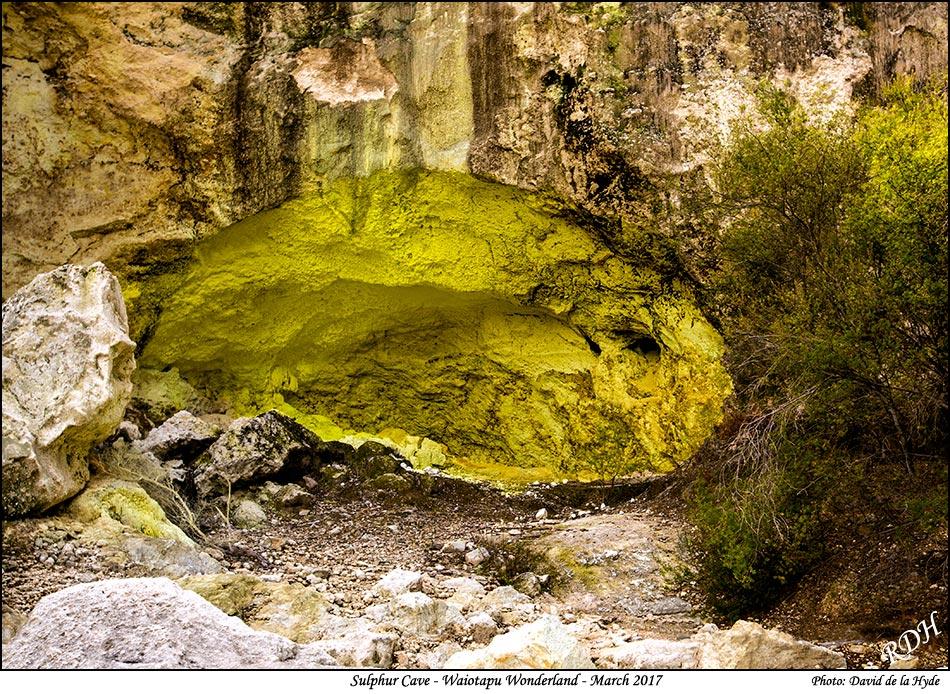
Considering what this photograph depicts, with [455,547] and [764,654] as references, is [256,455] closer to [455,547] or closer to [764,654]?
[455,547]

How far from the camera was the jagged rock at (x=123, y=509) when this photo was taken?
7.07 m

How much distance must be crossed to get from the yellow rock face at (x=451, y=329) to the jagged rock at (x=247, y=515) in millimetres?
2779

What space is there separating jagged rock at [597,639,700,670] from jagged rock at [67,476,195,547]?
133 inches

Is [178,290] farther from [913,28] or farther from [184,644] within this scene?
[913,28]

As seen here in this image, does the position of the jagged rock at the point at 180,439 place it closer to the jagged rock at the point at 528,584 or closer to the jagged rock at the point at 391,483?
the jagged rock at the point at 391,483

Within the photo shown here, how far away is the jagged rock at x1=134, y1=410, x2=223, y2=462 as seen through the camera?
31.3 ft

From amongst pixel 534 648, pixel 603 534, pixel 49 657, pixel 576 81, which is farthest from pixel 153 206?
pixel 534 648

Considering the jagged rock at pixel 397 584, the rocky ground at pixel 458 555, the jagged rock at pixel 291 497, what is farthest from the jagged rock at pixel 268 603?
the jagged rock at pixel 291 497

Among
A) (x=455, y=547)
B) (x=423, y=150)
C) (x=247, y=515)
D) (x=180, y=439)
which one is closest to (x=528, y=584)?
(x=455, y=547)

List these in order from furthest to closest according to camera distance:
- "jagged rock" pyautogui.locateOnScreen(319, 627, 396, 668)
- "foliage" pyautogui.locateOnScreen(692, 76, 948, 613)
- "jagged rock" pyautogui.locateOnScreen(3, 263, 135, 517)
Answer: "jagged rock" pyautogui.locateOnScreen(3, 263, 135, 517) → "foliage" pyautogui.locateOnScreen(692, 76, 948, 613) → "jagged rock" pyautogui.locateOnScreen(319, 627, 396, 668)
